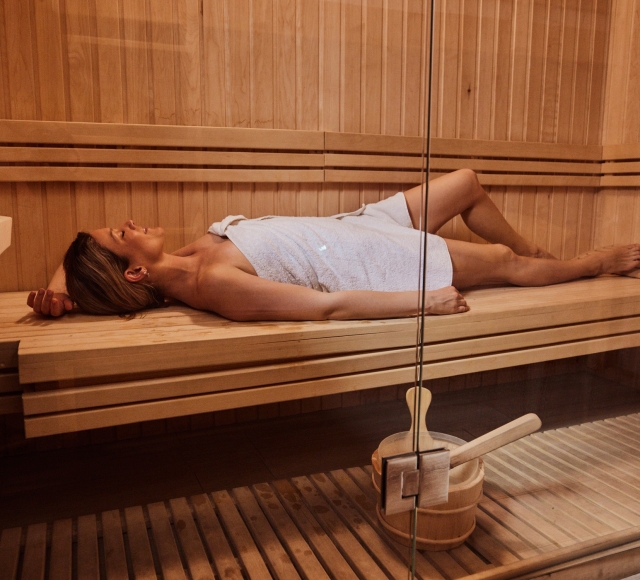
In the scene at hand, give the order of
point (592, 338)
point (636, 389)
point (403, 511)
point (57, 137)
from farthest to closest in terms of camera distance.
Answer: point (636, 389) → point (592, 338) → point (403, 511) → point (57, 137)

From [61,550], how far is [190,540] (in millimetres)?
207

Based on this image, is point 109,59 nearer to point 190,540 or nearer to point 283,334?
point 283,334

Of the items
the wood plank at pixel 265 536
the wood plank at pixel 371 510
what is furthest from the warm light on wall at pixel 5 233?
the wood plank at pixel 371 510

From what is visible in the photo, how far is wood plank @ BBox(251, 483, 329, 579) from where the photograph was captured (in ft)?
3.46

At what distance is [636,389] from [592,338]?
0.86ft

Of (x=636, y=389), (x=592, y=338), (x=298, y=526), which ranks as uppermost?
(x=592, y=338)

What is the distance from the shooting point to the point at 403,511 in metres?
1.07

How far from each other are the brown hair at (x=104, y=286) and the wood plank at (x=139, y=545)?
1.17 feet

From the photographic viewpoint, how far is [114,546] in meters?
1.01

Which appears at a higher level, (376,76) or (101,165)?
(376,76)

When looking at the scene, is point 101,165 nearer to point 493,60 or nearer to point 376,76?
point 376,76

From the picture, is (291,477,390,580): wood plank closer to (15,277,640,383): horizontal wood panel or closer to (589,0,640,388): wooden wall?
(15,277,640,383): horizontal wood panel

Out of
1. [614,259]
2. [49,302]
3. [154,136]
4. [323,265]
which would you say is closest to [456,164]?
[323,265]

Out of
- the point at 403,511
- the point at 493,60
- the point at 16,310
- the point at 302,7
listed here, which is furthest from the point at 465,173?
the point at 16,310
